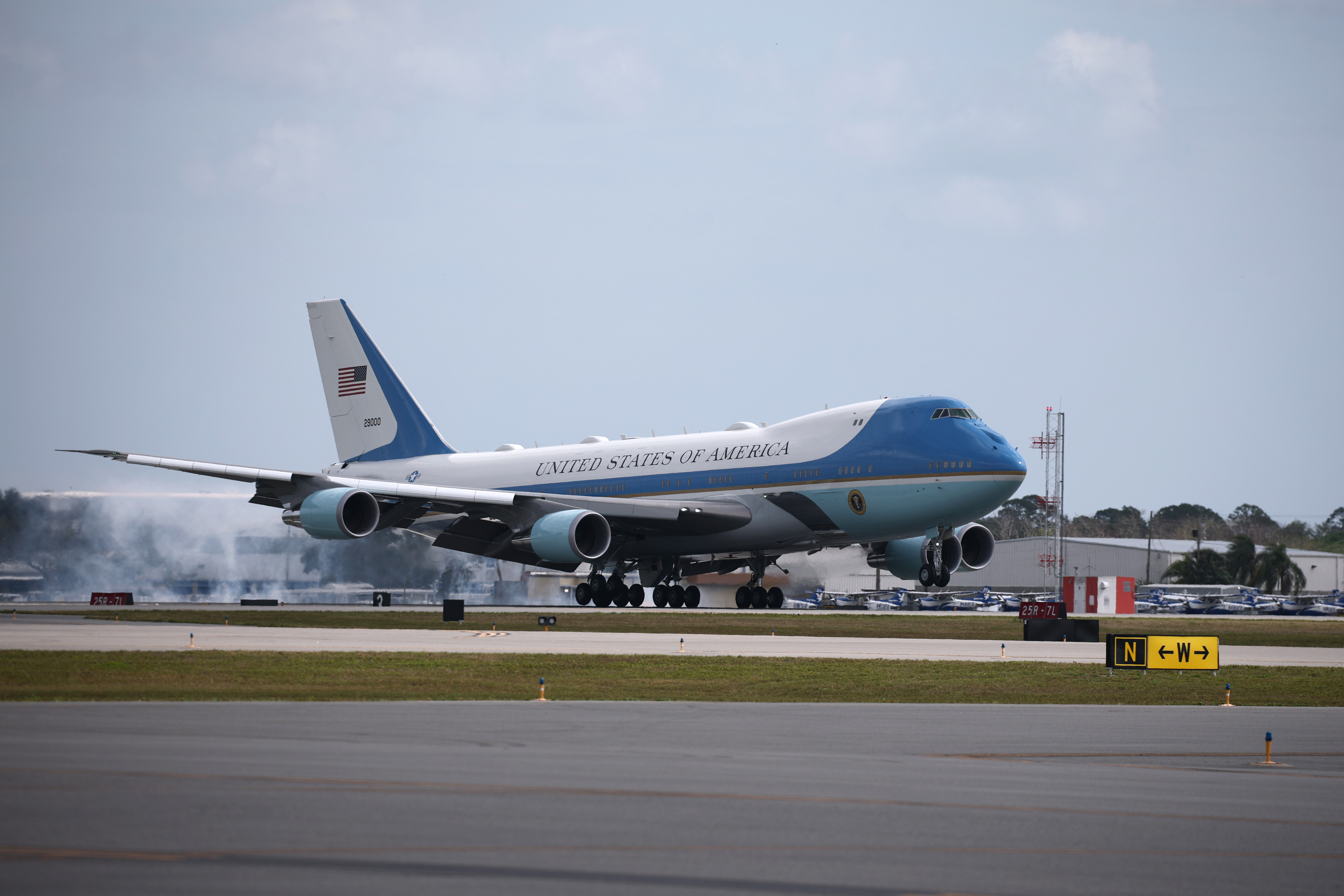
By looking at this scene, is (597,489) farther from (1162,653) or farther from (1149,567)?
(1149,567)

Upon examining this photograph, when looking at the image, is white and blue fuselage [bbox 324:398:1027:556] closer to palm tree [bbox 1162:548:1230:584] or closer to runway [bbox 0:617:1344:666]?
runway [bbox 0:617:1344:666]

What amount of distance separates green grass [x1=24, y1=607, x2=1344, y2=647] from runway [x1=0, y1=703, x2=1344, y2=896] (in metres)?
22.8

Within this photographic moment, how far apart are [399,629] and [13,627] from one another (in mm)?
9372

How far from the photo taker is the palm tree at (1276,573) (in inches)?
4628

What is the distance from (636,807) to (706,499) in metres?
40.2

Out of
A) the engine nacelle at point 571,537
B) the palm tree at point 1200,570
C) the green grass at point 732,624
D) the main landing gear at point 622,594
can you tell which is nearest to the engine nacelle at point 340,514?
the green grass at point 732,624

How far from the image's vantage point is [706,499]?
50750mm

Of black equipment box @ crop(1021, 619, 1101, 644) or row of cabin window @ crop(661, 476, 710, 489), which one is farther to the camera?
row of cabin window @ crop(661, 476, 710, 489)

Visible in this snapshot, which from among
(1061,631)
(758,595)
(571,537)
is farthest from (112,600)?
(1061,631)

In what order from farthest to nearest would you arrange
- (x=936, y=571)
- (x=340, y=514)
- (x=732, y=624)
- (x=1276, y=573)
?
(x=1276, y=573) < (x=936, y=571) < (x=340, y=514) < (x=732, y=624)

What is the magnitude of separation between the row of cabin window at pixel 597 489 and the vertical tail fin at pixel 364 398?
920cm

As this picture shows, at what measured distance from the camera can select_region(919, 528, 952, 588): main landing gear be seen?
→ 154ft

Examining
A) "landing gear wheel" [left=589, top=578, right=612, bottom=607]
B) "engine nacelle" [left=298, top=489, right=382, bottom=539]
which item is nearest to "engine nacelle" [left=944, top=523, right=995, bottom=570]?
"landing gear wheel" [left=589, top=578, right=612, bottom=607]

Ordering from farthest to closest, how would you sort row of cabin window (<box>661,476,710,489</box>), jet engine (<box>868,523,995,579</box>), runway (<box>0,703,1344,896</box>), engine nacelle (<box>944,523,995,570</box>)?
row of cabin window (<box>661,476,710,489</box>)
engine nacelle (<box>944,523,995,570</box>)
jet engine (<box>868,523,995,579</box>)
runway (<box>0,703,1344,896</box>)
